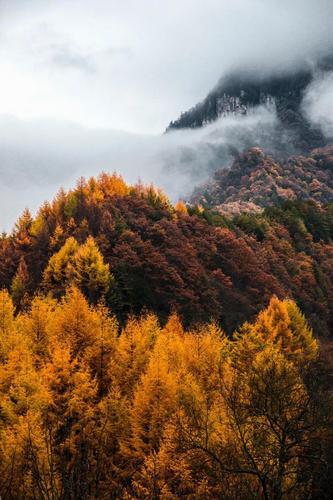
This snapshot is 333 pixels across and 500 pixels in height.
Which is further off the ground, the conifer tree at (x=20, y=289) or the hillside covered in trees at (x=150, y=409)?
the conifer tree at (x=20, y=289)

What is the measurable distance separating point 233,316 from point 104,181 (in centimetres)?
4919

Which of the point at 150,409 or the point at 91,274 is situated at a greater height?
the point at 91,274

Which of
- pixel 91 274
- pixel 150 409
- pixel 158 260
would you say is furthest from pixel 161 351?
pixel 158 260

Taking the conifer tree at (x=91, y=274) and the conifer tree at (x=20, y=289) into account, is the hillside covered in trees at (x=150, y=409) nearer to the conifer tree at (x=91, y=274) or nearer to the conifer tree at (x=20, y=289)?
the conifer tree at (x=91, y=274)

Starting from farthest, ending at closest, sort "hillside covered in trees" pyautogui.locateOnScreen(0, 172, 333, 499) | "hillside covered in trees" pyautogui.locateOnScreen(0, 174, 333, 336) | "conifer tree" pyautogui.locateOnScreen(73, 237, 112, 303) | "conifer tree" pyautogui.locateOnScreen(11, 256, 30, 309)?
"hillside covered in trees" pyautogui.locateOnScreen(0, 174, 333, 336), "conifer tree" pyautogui.locateOnScreen(11, 256, 30, 309), "conifer tree" pyautogui.locateOnScreen(73, 237, 112, 303), "hillside covered in trees" pyautogui.locateOnScreen(0, 172, 333, 499)

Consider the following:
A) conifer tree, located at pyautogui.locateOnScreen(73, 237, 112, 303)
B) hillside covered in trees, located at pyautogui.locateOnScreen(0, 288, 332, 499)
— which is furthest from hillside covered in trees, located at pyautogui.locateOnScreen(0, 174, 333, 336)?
hillside covered in trees, located at pyautogui.locateOnScreen(0, 288, 332, 499)

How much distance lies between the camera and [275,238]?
90.2 meters

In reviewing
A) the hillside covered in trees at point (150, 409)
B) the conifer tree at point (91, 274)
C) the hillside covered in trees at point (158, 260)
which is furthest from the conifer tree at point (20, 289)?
the hillside covered in trees at point (150, 409)

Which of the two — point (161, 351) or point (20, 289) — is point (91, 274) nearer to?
point (20, 289)

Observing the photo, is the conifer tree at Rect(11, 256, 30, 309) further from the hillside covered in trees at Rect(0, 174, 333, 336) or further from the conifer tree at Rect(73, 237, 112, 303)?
the conifer tree at Rect(73, 237, 112, 303)

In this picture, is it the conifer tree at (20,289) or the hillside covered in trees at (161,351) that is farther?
the conifer tree at (20,289)

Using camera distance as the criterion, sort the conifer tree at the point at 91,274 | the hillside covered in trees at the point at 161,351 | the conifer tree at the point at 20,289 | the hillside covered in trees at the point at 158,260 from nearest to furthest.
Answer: the hillside covered in trees at the point at 161,351, the conifer tree at the point at 91,274, the conifer tree at the point at 20,289, the hillside covered in trees at the point at 158,260

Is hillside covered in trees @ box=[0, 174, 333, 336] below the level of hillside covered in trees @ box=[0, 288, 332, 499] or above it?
above

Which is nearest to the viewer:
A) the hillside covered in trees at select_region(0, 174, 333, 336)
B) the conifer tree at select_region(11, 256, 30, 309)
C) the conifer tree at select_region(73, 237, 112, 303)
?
the conifer tree at select_region(73, 237, 112, 303)
